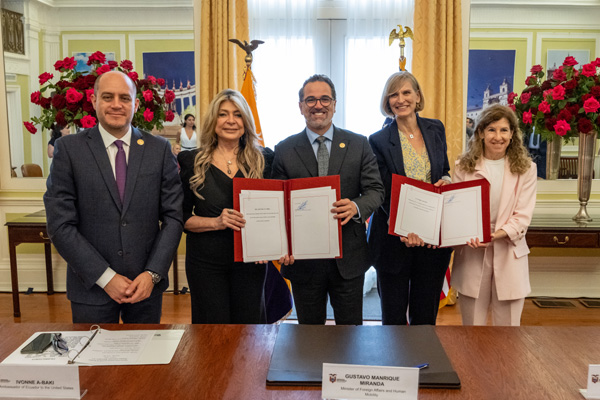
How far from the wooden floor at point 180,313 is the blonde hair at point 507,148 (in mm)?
1720

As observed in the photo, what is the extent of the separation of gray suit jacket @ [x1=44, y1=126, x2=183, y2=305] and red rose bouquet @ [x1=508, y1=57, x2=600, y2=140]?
2.89 m

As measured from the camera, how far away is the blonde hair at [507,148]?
2.48 m

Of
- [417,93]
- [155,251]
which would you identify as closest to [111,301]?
[155,251]

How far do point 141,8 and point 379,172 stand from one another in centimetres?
304

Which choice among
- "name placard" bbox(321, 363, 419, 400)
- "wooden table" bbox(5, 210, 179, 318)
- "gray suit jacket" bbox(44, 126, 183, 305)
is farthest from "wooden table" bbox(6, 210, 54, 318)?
"name placard" bbox(321, 363, 419, 400)

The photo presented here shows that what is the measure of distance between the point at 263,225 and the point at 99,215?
26.1 inches

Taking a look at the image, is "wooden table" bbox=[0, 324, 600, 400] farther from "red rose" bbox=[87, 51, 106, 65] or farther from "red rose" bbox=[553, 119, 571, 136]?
"red rose" bbox=[87, 51, 106, 65]

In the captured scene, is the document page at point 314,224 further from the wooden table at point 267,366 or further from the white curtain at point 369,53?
the white curtain at point 369,53

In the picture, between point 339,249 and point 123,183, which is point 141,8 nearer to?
point 123,183

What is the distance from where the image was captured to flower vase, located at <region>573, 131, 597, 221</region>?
3.77 metres

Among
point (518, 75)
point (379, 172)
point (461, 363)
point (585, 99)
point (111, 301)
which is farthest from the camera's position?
point (518, 75)

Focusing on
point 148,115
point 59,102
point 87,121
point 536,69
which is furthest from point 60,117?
point 536,69

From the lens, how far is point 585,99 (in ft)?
11.5

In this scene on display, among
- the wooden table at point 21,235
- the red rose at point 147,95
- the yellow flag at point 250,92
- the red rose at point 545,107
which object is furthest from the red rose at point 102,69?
the red rose at point 545,107
